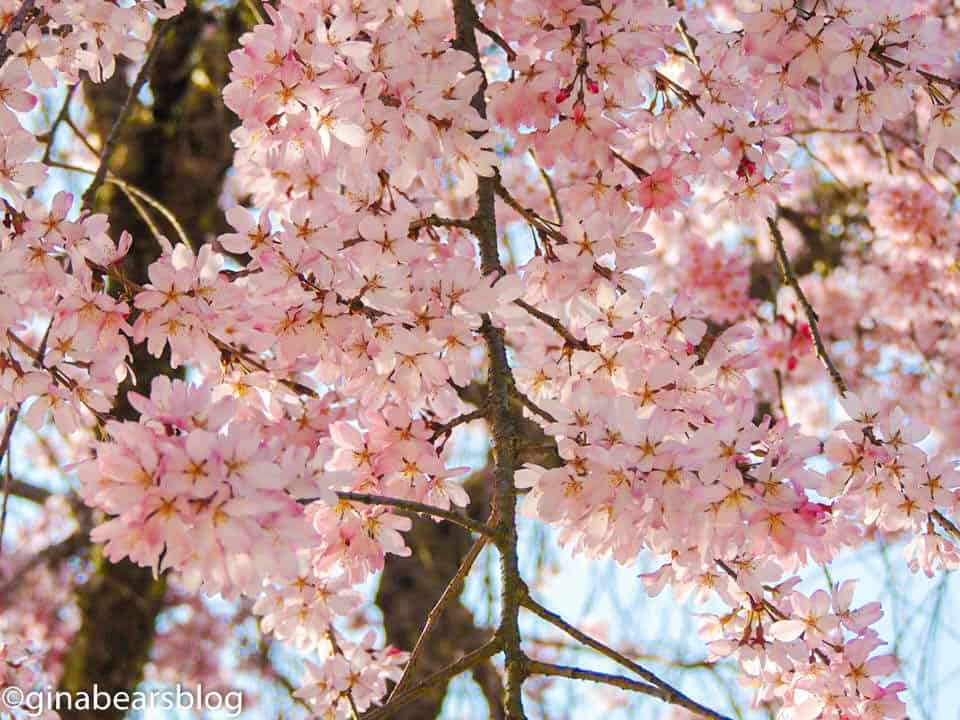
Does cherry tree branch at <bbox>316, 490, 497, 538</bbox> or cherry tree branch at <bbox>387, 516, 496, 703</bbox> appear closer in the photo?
cherry tree branch at <bbox>316, 490, 497, 538</bbox>

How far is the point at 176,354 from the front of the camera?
4.36 ft

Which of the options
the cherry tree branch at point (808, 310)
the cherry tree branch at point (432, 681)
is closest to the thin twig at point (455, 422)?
the cherry tree branch at point (432, 681)

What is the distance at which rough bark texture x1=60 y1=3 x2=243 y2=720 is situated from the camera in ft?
10.6

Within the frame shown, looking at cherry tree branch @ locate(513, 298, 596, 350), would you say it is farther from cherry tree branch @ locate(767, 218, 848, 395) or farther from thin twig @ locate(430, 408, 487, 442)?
cherry tree branch @ locate(767, 218, 848, 395)

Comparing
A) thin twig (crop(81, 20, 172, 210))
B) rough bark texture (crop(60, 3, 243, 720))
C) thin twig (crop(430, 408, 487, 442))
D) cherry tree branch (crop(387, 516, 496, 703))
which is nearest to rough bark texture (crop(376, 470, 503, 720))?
rough bark texture (crop(60, 3, 243, 720))

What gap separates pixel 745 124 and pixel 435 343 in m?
0.58

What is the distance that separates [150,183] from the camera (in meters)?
3.59

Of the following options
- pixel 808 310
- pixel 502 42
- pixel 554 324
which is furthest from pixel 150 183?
pixel 808 310

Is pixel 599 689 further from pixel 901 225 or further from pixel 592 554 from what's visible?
pixel 592 554

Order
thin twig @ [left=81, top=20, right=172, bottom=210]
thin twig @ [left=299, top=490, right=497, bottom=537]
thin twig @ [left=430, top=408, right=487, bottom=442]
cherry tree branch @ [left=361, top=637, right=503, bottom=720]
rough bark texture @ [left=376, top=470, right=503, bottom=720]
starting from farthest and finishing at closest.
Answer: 1. rough bark texture @ [left=376, top=470, right=503, bottom=720]
2. thin twig @ [left=81, top=20, right=172, bottom=210]
3. thin twig @ [left=430, top=408, right=487, bottom=442]
4. cherry tree branch @ [left=361, top=637, right=503, bottom=720]
5. thin twig @ [left=299, top=490, right=497, bottom=537]

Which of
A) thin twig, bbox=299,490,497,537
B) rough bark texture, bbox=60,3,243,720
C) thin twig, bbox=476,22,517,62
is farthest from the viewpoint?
rough bark texture, bbox=60,3,243,720

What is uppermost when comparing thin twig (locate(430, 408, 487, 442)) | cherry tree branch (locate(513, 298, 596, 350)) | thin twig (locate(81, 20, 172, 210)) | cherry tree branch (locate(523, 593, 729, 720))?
thin twig (locate(81, 20, 172, 210))

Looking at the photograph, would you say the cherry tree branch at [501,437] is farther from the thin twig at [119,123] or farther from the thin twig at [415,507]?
the thin twig at [119,123]

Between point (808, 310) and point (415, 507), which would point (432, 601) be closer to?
point (808, 310)
